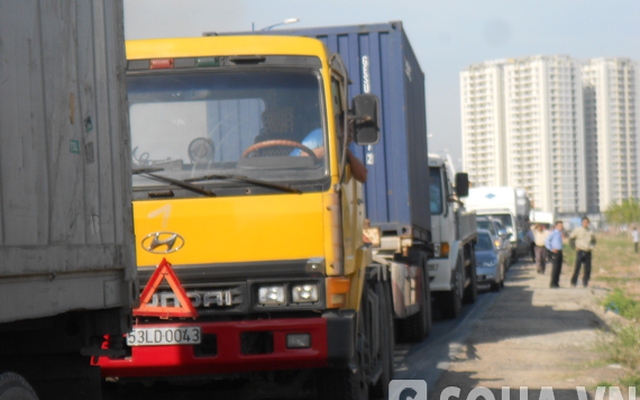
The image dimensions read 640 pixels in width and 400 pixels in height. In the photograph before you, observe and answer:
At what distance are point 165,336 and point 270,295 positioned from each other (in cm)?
73

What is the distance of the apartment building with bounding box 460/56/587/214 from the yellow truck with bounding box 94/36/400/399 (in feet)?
419

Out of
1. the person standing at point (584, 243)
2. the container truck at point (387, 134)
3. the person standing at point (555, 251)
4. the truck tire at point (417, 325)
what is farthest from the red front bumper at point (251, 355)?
the person standing at point (555, 251)

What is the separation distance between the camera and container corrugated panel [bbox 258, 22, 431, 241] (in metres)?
11.3

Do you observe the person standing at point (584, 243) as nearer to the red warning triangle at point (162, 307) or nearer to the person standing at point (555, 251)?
the person standing at point (555, 251)

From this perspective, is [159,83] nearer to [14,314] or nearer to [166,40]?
[166,40]

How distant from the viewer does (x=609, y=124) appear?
465ft

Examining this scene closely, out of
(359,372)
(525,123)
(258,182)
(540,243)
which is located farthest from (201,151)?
(525,123)

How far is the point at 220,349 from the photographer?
629cm

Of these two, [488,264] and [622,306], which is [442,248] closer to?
[622,306]

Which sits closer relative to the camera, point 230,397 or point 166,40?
point 166,40

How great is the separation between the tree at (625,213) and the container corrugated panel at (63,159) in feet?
377

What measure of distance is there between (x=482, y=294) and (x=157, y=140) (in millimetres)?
17596

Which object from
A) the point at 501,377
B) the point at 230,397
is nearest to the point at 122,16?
the point at 230,397

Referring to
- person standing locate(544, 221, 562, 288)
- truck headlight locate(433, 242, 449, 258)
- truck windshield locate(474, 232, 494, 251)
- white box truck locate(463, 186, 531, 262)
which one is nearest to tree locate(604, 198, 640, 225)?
white box truck locate(463, 186, 531, 262)
